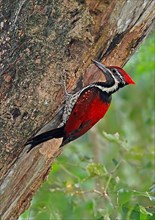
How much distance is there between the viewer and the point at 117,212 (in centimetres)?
397

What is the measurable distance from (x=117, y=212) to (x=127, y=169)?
302 cm

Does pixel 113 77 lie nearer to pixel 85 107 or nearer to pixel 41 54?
pixel 85 107

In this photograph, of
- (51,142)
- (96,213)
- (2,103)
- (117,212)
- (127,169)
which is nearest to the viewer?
(2,103)

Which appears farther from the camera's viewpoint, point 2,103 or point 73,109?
point 73,109

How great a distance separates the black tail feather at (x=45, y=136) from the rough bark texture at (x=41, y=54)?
0.03m

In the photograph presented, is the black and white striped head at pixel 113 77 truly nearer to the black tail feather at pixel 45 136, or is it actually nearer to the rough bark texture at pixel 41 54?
the rough bark texture at pixel 41 54

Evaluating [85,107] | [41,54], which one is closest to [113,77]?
[85,107]

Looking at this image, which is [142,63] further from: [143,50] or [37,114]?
[37,114]

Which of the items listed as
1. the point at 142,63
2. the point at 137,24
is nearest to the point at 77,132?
the point at 137,24

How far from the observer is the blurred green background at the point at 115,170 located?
4.10 m

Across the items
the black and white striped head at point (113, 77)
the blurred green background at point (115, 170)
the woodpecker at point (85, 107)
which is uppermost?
the black and white striped head at point (113, 77)

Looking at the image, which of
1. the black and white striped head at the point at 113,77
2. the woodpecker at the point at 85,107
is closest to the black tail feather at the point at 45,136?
the woodpecker at the point at 85,107

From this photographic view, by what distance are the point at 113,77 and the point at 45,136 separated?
0.50m

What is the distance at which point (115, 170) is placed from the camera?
172 inches
